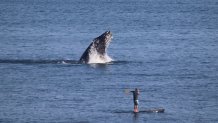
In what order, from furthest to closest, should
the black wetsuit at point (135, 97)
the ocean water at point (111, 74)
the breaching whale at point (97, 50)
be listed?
the breaching whale at point (97, 50) < the ocean water at point (111, 74) < the black wetsuit at point (135, 97)

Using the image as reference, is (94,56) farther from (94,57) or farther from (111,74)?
(111,74)

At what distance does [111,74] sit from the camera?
7500cm

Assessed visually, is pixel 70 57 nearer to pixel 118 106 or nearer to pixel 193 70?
pixel 193 70

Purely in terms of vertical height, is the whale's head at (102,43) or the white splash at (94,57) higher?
the whale's head at (102,43)

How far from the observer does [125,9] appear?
186m

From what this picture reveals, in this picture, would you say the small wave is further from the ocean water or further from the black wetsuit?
the black wetsuit

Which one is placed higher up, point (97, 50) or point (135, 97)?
point (97, 50)

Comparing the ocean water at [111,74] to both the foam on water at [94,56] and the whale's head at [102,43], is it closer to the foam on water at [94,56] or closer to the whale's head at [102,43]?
the foam on water at [94,56]

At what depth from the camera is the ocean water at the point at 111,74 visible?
6141 centimetres

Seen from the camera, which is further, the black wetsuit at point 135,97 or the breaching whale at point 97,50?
the breaching whale at point 97,50

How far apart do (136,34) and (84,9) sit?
70802 mm

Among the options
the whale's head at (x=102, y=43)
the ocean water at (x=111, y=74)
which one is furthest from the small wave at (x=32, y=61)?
the whale's head at (x=102, y=43)

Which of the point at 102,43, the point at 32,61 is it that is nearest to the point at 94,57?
the point at 102,43

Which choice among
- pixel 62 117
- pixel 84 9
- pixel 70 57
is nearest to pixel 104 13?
pixel 84 9
